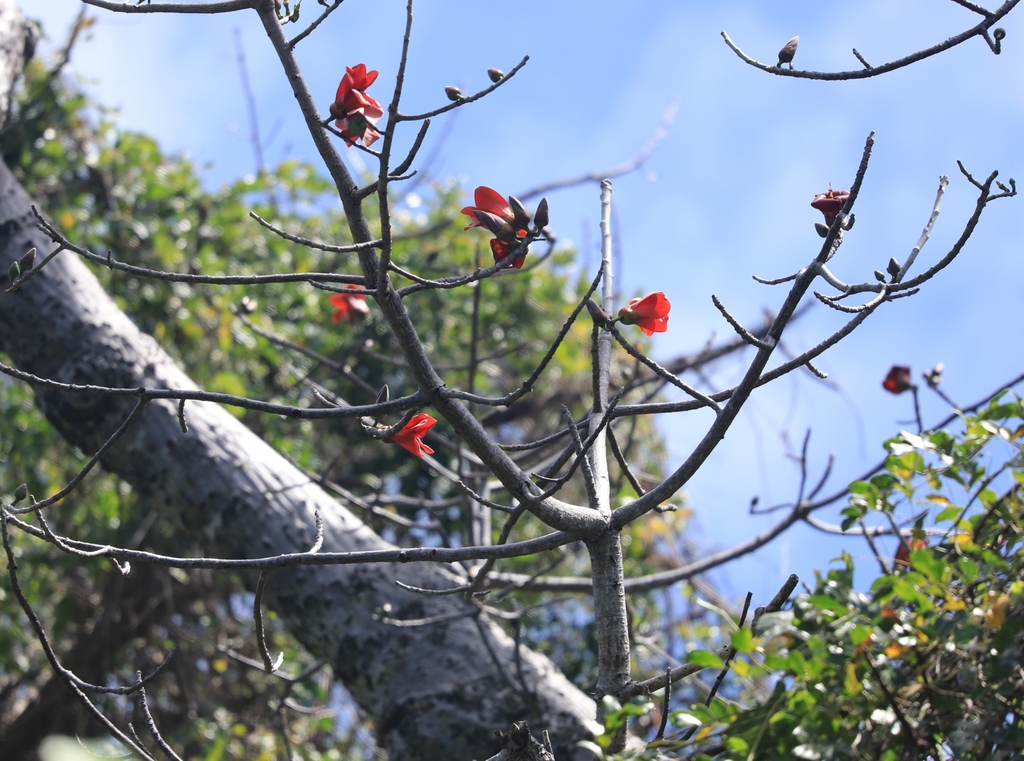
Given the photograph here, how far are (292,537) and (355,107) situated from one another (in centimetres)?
111

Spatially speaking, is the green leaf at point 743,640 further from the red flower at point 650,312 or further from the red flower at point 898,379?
the red flower at point 898,379

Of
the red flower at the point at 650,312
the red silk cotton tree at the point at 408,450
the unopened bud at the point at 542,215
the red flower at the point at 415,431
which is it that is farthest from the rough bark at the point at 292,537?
the unopened bud at the point at 542,215

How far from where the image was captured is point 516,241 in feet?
3.79

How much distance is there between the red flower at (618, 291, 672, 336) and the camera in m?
1.33

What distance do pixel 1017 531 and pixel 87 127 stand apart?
3.88m

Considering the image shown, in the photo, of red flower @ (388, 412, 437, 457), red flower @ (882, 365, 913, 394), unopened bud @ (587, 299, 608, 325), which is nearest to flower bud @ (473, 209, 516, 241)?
unopened bud @ (587, 299, 608, 325)

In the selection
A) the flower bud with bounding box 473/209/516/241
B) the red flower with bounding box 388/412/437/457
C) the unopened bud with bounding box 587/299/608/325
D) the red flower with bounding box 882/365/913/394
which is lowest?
the red flower with bounding box 388/412/437/457

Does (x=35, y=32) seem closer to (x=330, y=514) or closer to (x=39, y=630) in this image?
(x=330, y=514)

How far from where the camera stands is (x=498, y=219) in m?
1.17

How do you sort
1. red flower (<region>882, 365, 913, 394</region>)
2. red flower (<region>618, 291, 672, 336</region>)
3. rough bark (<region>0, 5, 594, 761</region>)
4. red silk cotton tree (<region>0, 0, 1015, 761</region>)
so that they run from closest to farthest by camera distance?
1. red silk cotton tree (<region>0, 0, 1015, 761</region>)
2. red flower (<region>618, 291, 672, 336</region>)
3. rough bark (<region>0, 5, 594, 761</region>)
4. red flower (<region>882, 365, 913, 394</region>)

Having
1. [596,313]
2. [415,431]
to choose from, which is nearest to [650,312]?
[596,313]

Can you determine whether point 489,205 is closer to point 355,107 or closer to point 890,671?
point 355,107

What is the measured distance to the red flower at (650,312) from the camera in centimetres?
133

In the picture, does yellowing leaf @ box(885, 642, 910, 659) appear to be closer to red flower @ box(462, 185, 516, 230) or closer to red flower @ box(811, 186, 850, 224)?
red flower @ box(811, 186, 850, 224)
